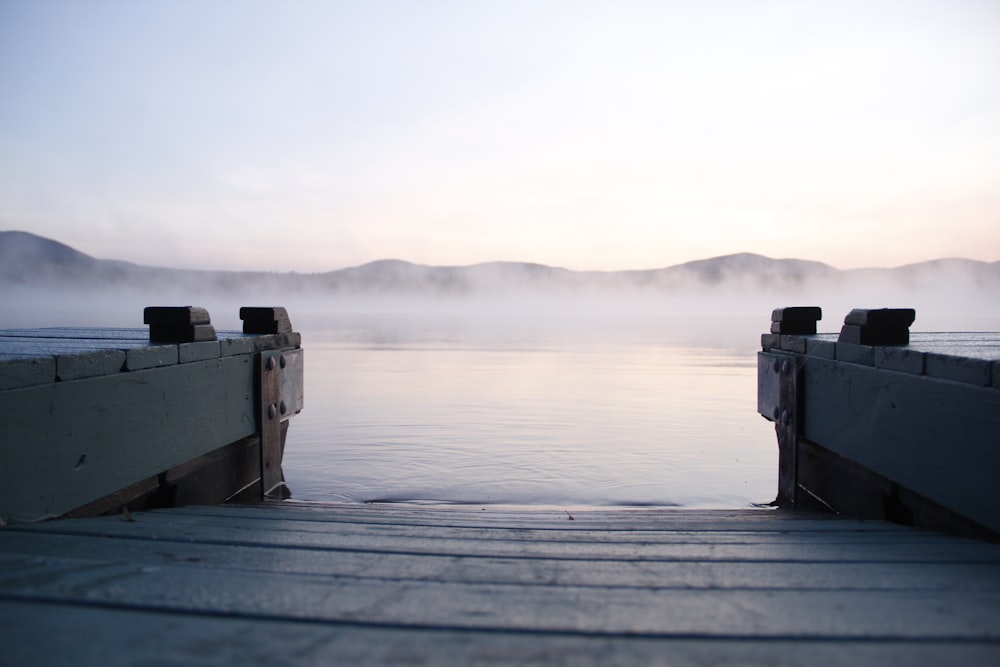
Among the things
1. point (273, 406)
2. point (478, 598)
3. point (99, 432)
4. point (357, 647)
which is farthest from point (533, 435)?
point (357, 647)

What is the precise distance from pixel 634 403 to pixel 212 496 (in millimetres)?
8774

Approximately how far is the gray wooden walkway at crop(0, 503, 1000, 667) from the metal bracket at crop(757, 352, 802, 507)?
6.68 feet

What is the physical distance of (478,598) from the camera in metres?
1.83

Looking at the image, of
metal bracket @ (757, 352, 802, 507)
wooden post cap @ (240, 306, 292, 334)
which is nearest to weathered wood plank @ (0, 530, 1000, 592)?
metal bracket @ (757, 352, 802, 507)

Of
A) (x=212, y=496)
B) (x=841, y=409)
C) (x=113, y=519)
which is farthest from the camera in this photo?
(x=212, y=496)

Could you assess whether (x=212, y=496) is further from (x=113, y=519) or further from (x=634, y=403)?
(x=634, y=403)

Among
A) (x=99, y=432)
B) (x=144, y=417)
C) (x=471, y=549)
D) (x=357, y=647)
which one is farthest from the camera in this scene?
(x=144, y=417)

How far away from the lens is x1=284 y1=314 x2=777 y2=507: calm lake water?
7.09m

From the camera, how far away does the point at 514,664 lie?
142 centimetres

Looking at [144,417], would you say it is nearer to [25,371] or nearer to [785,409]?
[25,371]

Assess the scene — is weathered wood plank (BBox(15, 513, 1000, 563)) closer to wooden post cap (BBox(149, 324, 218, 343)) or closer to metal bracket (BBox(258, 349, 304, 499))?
wooden post cap (BBox(149, 324, 218, 343))

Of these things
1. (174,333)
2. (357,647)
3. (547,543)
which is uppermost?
(174,333)

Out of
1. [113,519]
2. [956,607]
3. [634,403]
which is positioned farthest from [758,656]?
[634,403]

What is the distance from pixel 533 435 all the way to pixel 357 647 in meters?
8.19
